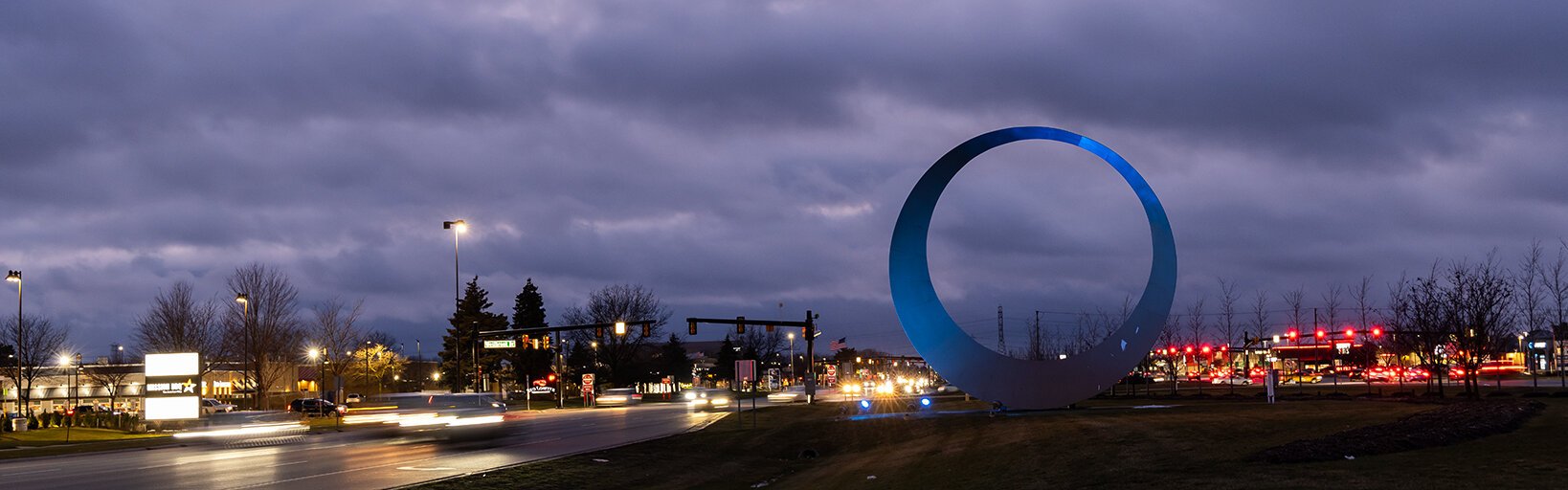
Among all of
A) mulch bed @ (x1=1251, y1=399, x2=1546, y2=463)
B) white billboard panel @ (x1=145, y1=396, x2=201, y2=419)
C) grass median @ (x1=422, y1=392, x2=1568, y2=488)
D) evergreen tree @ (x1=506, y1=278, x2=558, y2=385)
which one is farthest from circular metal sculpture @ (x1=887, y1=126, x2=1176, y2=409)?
evergreen tree @ (x1=506, y1=278, x2=558, y2=385)

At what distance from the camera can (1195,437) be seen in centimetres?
2055

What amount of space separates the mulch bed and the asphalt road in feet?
51.3

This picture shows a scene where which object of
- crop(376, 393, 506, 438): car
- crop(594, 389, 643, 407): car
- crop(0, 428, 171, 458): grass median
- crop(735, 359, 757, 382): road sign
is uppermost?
crop(735, 359, 757, 382): road sign

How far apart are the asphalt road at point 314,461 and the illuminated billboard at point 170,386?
7753 millimetres

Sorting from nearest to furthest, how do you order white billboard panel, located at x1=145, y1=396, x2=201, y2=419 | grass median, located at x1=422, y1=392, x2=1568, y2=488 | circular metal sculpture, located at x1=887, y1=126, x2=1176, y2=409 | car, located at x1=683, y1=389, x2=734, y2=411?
grass median, located at x1=422, y1=392, x2=1568, y2=488, circular metal sculpture, located at x1=887, y1=126, x2=1176, y2=409, white billboard panel, located at x1=145, y1=396, x2=201, y2=419, car, located at x1=683, y1=389, x2=734, y2=411

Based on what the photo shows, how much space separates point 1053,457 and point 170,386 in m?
40.0

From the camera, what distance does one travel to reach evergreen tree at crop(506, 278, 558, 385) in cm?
10750

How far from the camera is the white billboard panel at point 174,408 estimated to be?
43844 mm

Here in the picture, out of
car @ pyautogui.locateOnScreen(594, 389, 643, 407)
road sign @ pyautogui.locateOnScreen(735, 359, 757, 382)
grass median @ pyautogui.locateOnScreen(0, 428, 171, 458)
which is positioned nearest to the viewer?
grass median @ pyautogui.locateOnScreen(0, 428, 171, 458)

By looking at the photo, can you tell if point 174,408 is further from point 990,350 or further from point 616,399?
point 616,399

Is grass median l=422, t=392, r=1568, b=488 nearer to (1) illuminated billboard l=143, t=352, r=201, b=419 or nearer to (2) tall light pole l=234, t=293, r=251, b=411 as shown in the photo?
(1) illuminated billboard l=143, t=352, r=201, b=419

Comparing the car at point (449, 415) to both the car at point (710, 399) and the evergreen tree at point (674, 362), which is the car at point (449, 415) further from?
the evergreen tree at point (674, 362)

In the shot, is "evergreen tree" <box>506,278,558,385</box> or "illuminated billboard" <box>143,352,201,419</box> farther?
"evergreen tree" <box>506,278,558,385</box>

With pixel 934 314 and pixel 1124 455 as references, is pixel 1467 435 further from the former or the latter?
pixel 934 314
